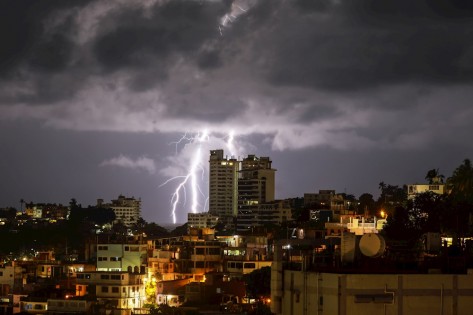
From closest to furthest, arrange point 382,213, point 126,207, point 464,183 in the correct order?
point 464,183 < point 382,213 < point 126,207

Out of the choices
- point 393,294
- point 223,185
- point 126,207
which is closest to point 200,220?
point 223,185

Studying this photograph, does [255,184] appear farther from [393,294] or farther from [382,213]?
[393,294]

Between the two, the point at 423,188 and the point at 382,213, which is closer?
the point at 382,213

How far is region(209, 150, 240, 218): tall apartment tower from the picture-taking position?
476 ft

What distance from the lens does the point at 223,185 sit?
14512 centimetres

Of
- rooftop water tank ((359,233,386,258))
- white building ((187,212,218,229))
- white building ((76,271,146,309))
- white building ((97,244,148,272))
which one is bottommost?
white building ((76,271,146,309))

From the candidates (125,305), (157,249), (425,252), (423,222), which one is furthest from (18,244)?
(425,252)

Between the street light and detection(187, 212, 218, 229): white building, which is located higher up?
the street light

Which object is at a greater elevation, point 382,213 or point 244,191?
point 244,191

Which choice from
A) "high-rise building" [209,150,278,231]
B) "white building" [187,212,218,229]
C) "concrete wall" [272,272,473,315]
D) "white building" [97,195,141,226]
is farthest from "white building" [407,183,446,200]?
"white building" [97,195,141,226]

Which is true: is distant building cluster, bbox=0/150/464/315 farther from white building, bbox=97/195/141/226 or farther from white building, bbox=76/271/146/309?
white building, bbox=97/195/141/226

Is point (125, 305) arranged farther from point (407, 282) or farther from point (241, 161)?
point (241, 161)

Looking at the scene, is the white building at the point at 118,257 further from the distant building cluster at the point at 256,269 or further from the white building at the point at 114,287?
the white building at the point at 114,287

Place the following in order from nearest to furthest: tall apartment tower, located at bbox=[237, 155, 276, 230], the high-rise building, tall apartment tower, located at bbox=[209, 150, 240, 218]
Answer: the high-rise building → tall apartment tower, located at bbox=[237, 155, 276, 230] → tall apartment tower, located at bbox=[209, 150, 240, 218]
